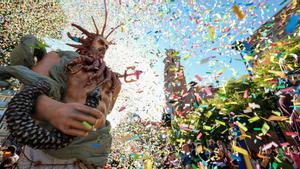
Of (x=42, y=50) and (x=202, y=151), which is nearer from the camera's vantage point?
(x=42, y=50)

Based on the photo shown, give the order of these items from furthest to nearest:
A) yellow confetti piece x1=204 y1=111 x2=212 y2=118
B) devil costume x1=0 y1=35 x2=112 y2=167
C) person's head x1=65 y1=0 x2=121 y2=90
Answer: yellow confetti piece x1=204 y1=111 x2=212 y2=118 < person's head x1=65 y1=0 x2=121 y2=90 < devil costume x1=0 y1=35 x2=112 y2=167

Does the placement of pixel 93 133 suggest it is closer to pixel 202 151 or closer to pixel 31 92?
pixel 31 92

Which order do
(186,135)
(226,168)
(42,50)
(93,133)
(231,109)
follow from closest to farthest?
(93,133) → (42,50) → (226,168) → (231,109) → (186,135)

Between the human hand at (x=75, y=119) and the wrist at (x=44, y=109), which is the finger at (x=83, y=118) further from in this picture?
the wrist at (x=44, y=109)

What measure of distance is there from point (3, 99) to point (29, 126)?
2662 cm

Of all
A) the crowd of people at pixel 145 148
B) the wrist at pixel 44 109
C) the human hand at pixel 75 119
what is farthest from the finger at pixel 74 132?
the crowd of people at pixel 145 148

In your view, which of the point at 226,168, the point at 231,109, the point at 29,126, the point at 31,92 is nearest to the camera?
the point at 29,126

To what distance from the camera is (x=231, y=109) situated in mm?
17016

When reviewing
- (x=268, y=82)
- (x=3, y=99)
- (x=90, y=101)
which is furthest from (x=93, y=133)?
(x=3, y=99)

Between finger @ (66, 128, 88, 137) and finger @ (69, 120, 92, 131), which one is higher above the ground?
finger @ (69, 120, 92, 131)

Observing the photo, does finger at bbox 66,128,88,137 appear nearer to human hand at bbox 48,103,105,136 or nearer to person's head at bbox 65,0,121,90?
human hand at bbox 48,103,105,136

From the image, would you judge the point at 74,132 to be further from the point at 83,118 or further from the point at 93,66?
the point at 93,66

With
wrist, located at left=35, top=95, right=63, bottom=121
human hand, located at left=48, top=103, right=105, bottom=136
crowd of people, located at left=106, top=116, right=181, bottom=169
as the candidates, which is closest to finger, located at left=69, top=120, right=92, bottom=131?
human hand, located at left=48, top=103, right=105, bottom=136

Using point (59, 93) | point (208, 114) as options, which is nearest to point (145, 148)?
point (208, 114)
